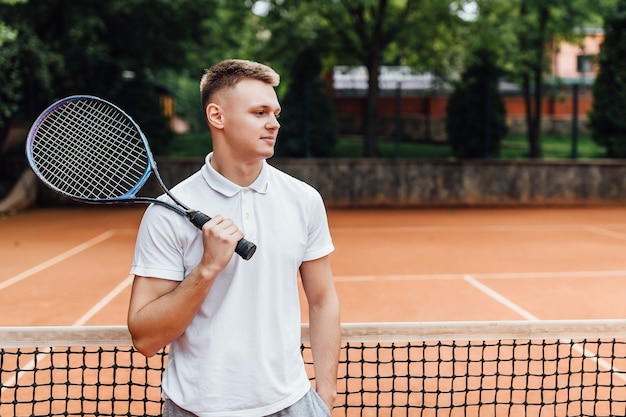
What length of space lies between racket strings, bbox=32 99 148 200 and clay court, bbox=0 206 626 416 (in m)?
1.60

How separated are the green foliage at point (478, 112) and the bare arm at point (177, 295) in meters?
15.2

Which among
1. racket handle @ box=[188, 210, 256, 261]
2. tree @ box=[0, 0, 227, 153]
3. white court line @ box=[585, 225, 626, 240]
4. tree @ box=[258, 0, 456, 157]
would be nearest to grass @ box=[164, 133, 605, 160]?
tree @ box=[258, 0, 456, 157]

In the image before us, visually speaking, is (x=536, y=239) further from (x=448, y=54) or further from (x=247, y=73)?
(x=247, y=73)

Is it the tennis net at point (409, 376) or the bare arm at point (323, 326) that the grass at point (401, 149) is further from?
the bare arm at point (323, 326)

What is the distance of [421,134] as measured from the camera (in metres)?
20.3

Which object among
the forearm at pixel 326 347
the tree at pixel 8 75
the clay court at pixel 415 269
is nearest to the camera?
the forearm at pixel 326 347

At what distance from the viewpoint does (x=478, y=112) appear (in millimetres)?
16531

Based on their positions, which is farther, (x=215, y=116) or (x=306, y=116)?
(x=306, y=116)

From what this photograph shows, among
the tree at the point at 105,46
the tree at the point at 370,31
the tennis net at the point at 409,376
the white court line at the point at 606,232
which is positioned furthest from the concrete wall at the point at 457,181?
the tennis net at the point at 409,376

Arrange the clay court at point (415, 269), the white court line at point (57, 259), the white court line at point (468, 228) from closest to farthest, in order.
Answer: the clay court at point (415, 269)
the white court line at point (57, 259)
the white court line at point (468, 228)

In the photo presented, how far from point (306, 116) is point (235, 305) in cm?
1439

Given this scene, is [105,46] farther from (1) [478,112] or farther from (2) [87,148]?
(2) [87,148]

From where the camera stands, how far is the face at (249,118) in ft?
5.94

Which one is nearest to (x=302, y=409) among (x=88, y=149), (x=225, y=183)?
(x=225, y=183)
